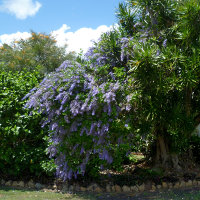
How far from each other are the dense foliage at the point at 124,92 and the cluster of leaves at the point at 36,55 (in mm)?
9061

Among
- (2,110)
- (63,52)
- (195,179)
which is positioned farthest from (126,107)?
(63,52)

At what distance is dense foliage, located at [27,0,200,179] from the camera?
6.06 m

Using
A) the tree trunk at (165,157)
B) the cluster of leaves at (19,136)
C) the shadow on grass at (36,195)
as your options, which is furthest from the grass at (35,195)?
the tree trunk at (165,157)

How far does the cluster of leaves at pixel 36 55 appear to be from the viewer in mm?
15898

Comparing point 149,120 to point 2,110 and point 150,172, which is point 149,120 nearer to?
point 150,172

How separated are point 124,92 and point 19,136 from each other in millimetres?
3037

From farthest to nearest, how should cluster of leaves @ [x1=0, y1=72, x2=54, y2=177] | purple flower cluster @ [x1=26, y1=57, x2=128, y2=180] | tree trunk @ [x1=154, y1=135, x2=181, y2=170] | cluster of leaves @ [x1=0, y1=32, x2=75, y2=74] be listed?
cluster of leaves @ [x1=0, y1=32, x2=75, y2=74], tree trunk @ [x1=154, y1=135, x2=181, y2=170], cluster of leaves @ [x1=0, y1=72, x2=54, y2=177], purple flower cluster @ [x1=26, y1=57, x2=128, y2=180]

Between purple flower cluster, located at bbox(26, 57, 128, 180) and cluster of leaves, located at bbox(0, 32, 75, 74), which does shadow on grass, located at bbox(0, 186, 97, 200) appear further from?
cluster of leaves, located at bbox(0, 32, 75, 74)

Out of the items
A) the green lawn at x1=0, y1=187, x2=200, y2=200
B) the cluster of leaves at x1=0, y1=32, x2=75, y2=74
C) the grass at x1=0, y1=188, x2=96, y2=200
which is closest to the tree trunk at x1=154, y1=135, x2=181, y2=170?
the green lawn at x1=0, y1=187, x2=200, y2=200

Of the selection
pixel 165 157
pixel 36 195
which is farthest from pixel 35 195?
→ pixel 165 157

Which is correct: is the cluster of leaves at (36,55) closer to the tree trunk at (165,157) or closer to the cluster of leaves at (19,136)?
the cluster of leaves at (19,136)

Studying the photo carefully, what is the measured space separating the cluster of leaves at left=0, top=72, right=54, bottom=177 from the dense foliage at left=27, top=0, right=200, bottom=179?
68cm

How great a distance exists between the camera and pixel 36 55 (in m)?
16.5

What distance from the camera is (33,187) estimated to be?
23.7 ft
